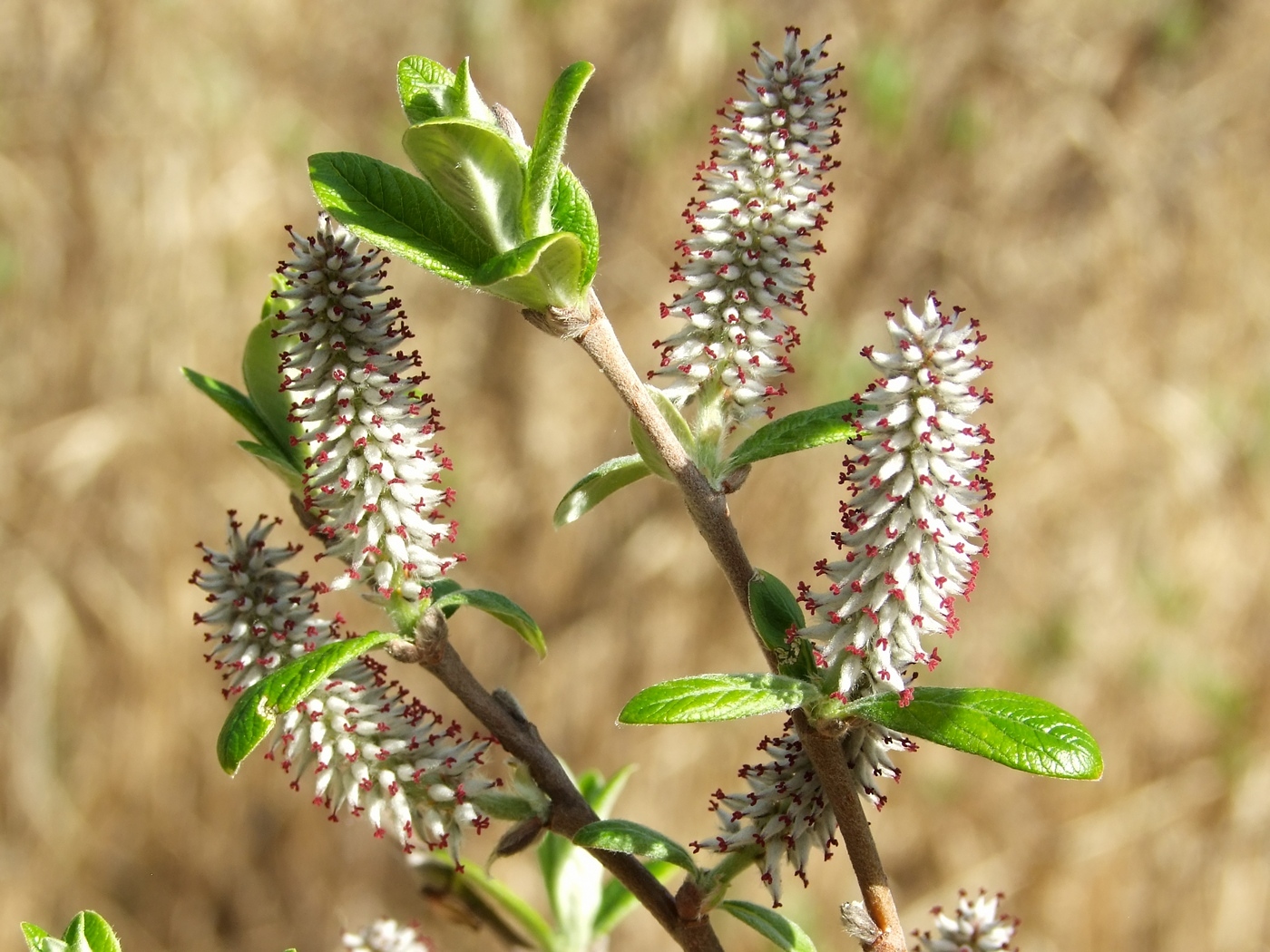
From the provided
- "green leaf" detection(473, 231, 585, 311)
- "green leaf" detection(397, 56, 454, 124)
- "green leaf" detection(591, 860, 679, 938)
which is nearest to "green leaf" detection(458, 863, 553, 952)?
"green leaf" detection(591, 860, 679, 938)

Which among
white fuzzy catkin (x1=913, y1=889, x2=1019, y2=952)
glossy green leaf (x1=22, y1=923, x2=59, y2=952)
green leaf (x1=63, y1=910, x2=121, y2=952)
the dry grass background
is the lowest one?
glossy green leaf (x1=22, y1=923, x2=59, y2=952)

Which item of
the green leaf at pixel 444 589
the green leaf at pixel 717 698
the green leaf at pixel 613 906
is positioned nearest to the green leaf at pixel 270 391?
the green leaf at pixel 444 589

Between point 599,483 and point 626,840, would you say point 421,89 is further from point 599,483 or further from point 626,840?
point 626,840

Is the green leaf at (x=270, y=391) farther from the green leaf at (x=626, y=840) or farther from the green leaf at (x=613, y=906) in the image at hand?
the green leaf at (x=613, y=906)

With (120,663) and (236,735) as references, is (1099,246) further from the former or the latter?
(236,735)

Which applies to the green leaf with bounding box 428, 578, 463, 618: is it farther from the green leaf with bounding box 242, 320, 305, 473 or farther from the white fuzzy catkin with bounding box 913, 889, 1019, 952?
the white fuzzy catkin with bounding box 913, 889, 1019, 952

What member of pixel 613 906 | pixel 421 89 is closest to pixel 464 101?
pixel 421 89
